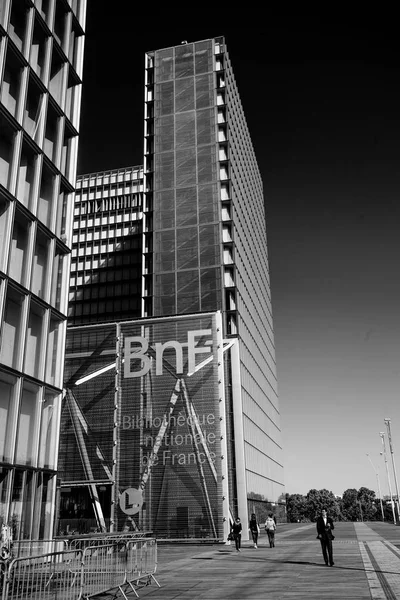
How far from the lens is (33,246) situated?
23.2m

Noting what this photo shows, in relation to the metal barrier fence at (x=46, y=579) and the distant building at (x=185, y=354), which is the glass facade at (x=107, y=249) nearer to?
the distant building at (x=185, y=354)

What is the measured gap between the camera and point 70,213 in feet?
89.0

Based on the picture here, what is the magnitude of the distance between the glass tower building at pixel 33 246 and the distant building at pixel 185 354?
2222 centimetres

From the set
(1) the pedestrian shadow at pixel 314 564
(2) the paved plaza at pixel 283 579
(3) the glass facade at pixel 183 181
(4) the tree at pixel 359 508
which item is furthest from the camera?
(4) the tree at pixel 359 508

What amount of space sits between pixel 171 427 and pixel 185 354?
635cm

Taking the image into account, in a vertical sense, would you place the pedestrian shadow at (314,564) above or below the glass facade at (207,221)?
below

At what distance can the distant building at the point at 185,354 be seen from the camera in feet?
144

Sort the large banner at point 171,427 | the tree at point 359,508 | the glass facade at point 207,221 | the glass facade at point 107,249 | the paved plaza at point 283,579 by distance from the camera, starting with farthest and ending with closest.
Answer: the tree at point 359,508
the glass facade at point 107,249
the glass facade at point 207,221
the large banner at point 171,427
the paved plaza at point 283,579

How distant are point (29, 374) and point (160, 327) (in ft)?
87.7

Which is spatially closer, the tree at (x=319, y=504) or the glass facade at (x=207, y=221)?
the glass facade at (x=207, y=221)

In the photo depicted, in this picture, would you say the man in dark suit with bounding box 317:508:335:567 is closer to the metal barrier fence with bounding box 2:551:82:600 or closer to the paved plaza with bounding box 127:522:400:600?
the paved plaza with bounding box 127:522:400:600

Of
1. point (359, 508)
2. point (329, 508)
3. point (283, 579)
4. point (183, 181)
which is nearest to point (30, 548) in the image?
point (283, 579)

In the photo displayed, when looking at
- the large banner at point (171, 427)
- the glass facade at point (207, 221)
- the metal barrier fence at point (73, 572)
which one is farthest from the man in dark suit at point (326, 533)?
the glass facade at point (207, 221)

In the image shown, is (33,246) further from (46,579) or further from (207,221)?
(207,221)
